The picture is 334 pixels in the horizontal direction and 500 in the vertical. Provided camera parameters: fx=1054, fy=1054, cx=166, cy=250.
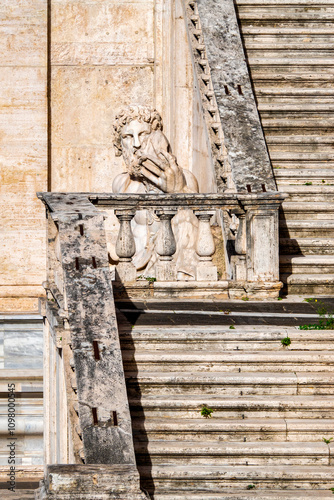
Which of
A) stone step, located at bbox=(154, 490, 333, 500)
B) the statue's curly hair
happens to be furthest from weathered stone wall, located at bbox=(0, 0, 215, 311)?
stone step, located at bbox=(154, 490, 333, 500)

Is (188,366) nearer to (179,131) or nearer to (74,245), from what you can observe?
(74,245)

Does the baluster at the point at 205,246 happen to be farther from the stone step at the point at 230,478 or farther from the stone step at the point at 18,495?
the stone step at the point at 18,495

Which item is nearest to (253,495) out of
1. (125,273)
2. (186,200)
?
(125,273)

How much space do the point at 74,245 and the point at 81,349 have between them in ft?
3.52

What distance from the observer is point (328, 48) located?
42.3 feet

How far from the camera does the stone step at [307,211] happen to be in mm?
10883

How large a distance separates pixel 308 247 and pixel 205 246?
1278 mm

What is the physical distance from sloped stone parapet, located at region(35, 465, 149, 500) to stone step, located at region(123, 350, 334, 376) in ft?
5.23

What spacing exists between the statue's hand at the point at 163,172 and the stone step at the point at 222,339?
2945 mm

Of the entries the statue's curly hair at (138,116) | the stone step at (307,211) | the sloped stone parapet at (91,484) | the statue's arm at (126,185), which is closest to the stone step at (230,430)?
the sloped stone parapet at (91,484)

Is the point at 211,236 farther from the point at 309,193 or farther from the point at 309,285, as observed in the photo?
the point at 309,193

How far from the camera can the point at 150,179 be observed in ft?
36.4

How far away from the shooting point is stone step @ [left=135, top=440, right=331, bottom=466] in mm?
7293

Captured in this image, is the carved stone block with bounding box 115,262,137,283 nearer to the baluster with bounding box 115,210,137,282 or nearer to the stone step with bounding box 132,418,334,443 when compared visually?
the baluster with bounding box 115,210,137,282
